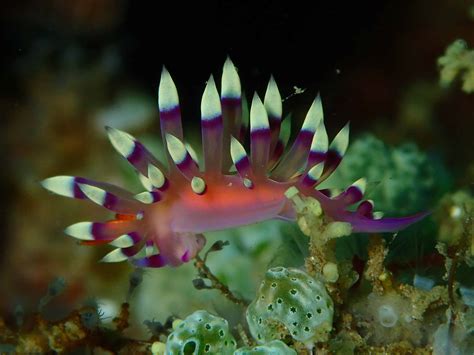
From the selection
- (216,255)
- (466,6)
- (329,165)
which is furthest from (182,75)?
(466,6)

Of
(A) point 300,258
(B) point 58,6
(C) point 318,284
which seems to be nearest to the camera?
(C) point 318,284

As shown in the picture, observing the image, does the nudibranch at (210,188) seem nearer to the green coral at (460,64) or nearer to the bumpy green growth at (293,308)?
the bumpy green growth at (293,308)

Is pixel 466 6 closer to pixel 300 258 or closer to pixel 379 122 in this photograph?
pixel 379 122

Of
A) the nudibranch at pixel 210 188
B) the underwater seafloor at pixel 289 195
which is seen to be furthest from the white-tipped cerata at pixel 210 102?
the underwater seafloor at pixel 289 195

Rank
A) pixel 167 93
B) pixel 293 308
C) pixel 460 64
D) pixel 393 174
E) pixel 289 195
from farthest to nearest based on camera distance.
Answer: pixel 393 174
pixel 460 64
pixel 167 93
pixel 289 195
pixel 293 308

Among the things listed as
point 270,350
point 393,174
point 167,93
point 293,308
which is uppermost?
point 167,93

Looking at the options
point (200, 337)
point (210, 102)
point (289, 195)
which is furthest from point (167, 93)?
point (200, 337)

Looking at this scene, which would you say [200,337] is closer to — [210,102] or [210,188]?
[210,188]
